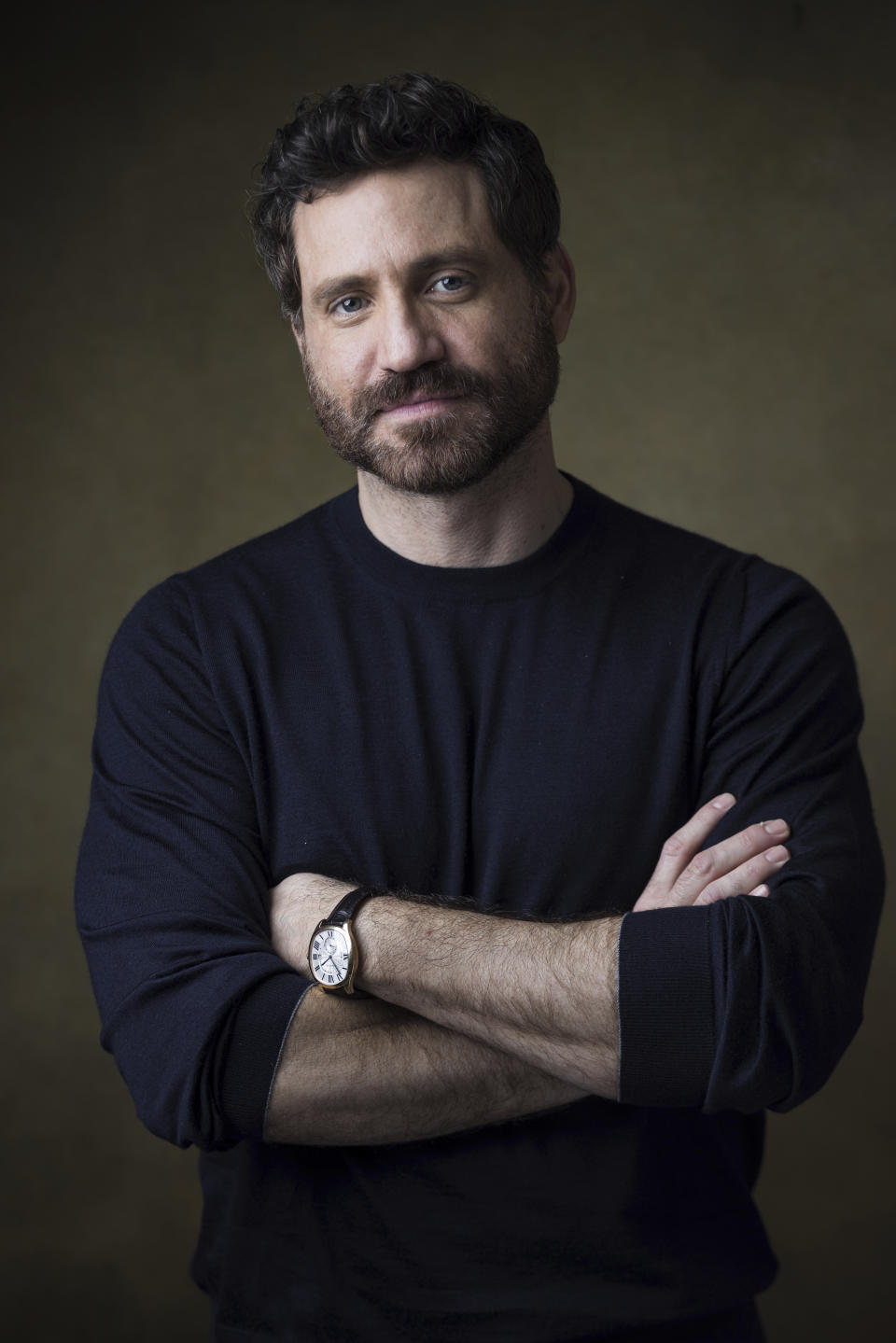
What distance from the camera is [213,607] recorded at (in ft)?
6.15

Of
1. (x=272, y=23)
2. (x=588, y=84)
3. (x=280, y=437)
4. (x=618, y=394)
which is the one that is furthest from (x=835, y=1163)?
(x=272, y=23)

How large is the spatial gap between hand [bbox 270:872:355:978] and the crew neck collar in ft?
1.28

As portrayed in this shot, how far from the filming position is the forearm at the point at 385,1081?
1.57m

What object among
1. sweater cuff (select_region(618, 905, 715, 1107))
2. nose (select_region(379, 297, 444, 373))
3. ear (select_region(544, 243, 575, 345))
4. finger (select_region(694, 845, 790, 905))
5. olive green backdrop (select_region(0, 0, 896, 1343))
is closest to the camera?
sweater cuff (select_region(618, 905, 715, 1107))


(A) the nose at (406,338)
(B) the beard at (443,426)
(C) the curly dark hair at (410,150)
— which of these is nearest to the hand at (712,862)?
(B) the beard at (443,426)

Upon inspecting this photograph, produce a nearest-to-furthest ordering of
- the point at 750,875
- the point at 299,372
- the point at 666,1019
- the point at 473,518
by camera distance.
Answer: the point at 666,1019
the point at 750,875
the point at 473,518
the point at 299,372

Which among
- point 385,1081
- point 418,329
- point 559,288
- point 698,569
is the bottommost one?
point 385,1081

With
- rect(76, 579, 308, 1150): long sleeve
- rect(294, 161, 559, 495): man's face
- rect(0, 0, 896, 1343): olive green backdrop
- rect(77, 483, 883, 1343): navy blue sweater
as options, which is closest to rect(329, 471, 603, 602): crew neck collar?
rect(77, 483, 883, 1343): navy blue sweater

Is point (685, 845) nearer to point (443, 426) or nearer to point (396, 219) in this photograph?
point (443, 426)

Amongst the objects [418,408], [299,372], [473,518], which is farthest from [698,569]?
[299,372]

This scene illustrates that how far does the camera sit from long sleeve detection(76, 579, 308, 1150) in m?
1.57

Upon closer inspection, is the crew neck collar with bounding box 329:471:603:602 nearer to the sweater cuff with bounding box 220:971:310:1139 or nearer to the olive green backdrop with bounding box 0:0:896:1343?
the sweater cuff with bounding box 220:971:310:1139

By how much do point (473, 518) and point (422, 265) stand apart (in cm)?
32

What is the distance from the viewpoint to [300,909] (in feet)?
5.53
